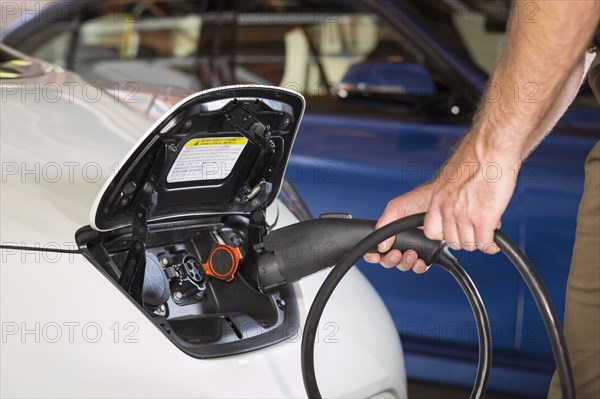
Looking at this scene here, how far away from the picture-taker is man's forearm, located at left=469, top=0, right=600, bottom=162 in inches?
48.2

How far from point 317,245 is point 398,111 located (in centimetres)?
180

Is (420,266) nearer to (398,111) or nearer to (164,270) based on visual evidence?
(164,270)

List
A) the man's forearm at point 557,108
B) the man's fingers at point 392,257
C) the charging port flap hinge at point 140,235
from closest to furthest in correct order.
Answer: the man's forearm at point 557,108, the man's fingers at point 392,257, the charging port flap hinge at point 140,235

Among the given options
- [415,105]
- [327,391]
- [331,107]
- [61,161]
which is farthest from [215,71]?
[327,391]

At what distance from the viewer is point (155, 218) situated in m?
1.73

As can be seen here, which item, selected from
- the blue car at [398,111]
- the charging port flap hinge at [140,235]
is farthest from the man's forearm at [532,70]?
the blue car at [398,111]

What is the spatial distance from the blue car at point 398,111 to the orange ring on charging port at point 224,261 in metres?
1.11

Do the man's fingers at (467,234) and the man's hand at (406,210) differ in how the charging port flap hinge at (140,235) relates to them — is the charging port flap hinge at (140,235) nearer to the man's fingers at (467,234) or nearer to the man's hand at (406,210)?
the man's hand at (406,210)

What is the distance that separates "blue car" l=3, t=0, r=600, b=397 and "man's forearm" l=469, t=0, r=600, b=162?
1571 millimetres

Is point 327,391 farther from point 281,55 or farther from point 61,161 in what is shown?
point 281,55

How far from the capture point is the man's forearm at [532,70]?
122 cm

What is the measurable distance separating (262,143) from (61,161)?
423mm

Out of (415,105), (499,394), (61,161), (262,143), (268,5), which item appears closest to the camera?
(262,143)

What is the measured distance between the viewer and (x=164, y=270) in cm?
176
